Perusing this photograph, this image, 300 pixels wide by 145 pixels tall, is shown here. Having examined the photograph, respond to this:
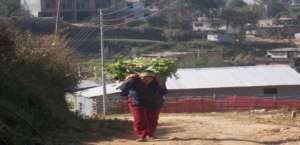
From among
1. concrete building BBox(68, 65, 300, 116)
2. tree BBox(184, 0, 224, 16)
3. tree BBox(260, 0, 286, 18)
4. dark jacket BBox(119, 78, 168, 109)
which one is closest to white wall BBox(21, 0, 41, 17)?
concrete building BBox(68, 65, 300, 116)

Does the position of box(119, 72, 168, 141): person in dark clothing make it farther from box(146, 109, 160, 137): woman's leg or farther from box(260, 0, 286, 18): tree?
box(260, 0, 286, 18): tree

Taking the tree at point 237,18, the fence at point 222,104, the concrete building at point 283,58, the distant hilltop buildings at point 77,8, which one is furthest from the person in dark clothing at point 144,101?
the tree at point 237,18

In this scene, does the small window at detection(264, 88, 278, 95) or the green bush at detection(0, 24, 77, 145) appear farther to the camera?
the small window at detection(264, 88, 278, 95)

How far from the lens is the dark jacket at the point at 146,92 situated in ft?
44.4

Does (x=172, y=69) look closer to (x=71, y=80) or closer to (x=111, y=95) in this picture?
(x=71, y=80)

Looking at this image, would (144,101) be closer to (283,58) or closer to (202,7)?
(283,58)

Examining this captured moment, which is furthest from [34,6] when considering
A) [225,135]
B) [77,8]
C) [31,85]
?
[225,135]

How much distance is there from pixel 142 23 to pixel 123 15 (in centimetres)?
441

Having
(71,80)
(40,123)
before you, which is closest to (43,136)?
(40,123)

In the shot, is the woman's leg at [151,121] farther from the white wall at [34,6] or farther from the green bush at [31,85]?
the white wall at [34,6]

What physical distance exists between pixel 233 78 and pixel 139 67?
37.5 metres

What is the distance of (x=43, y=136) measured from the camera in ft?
41.9

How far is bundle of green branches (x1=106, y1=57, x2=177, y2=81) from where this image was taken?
14547 mm

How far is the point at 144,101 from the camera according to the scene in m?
13.5
